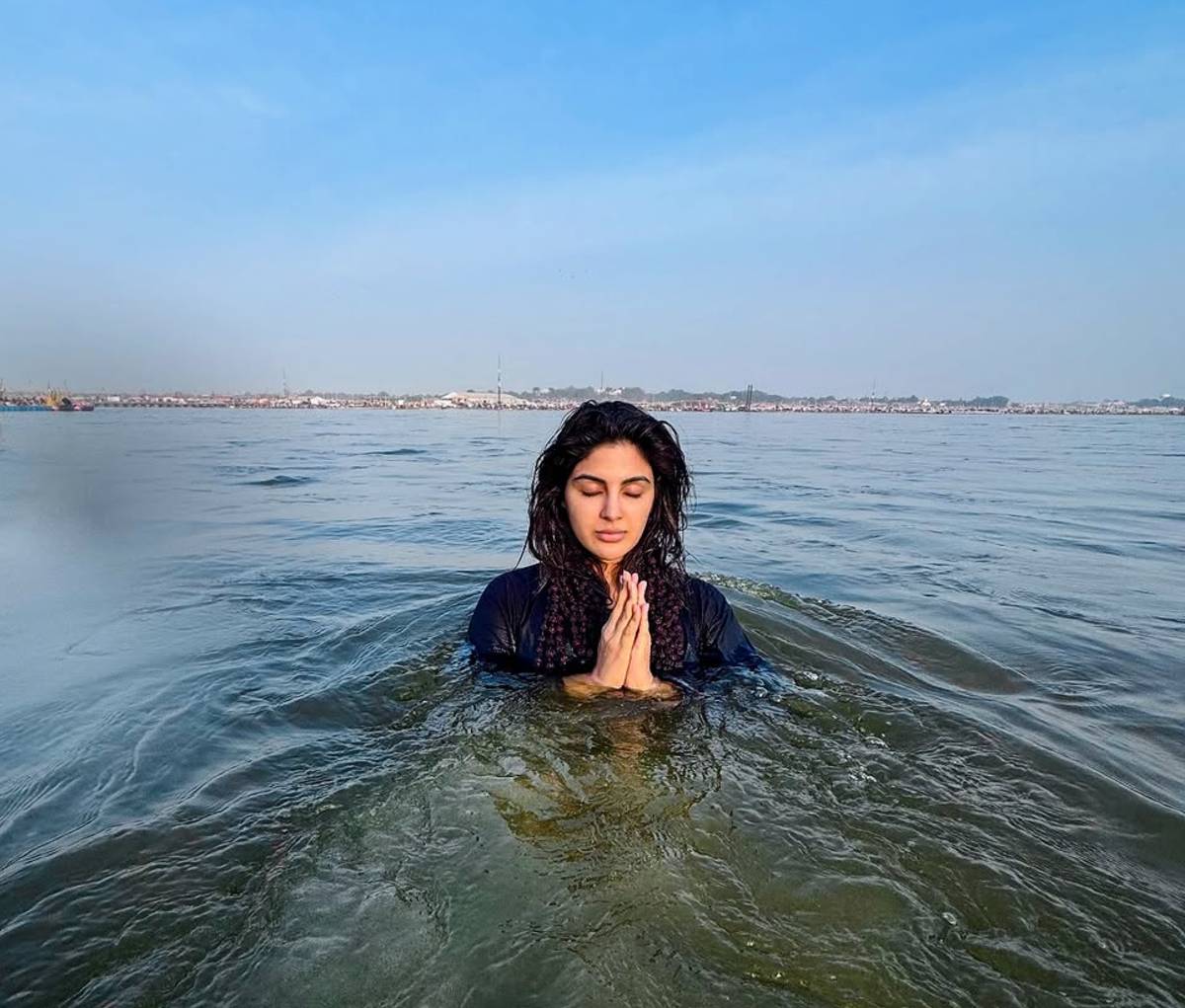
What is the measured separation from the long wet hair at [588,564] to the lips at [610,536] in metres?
0.20

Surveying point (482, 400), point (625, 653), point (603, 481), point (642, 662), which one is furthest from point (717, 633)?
point (482, 400)

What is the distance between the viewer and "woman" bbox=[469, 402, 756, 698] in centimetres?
356

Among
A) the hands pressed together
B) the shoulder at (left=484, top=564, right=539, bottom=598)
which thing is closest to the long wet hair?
the shoulder at (left=484, top=564, right=539, bottom=598)

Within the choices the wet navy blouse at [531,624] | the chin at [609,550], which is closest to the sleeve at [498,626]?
the wet navy blouse at [531,624]

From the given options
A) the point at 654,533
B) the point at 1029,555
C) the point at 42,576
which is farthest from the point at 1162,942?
the point at 42,576

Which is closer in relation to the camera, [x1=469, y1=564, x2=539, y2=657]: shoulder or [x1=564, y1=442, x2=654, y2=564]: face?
[x1=564, y1=442, x2=654, y2=564]: face

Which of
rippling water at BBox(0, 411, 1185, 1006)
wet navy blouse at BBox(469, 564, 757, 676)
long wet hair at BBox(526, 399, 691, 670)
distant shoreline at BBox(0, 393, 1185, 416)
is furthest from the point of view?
distant shoreline at BBox(0, 393, 1185, 416)

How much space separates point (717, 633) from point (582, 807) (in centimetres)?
174

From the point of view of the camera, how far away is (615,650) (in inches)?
134

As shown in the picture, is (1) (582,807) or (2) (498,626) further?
(2) (498,626)

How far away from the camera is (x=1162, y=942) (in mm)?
1986

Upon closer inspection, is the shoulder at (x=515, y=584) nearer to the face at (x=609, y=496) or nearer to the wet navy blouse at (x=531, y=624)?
the wet navy blouse at (x=531, y=624)

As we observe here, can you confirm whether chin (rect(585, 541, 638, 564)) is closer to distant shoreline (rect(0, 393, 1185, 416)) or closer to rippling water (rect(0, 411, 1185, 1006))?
rippling water (rect(0, 411, 1185, 1006))

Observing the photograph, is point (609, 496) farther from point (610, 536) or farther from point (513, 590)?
point (513, 590)
